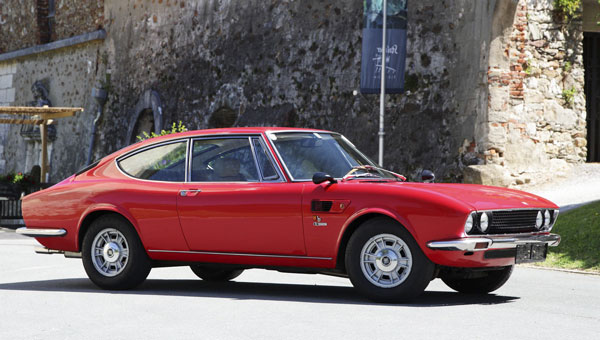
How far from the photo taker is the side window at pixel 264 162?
26.5ft

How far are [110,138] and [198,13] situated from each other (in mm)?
6605

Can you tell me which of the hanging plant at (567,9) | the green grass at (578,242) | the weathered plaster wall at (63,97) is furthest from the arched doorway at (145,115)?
the green grass at (578,242)

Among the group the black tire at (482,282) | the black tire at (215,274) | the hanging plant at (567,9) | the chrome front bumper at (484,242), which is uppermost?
the hanging plant at (567,9)

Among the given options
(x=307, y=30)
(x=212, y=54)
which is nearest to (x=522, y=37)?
(x=307, y=30)

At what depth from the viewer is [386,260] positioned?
24.1 feet

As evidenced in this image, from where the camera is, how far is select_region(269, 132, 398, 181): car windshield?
807 cm

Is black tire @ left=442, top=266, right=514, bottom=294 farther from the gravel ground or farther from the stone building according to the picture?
the stone building

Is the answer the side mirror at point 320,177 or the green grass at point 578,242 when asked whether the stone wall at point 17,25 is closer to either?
the green grass at point 578,242

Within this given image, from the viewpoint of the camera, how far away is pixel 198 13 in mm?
27250

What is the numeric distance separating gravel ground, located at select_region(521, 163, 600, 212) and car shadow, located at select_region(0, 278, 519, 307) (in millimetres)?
8857

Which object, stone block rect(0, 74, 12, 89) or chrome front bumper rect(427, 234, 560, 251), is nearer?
chrome front bumper rect(427, 234, 560, 251)

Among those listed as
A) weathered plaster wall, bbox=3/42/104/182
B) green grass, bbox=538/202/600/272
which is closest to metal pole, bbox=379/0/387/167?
green grass, bbox=538/202/600/272

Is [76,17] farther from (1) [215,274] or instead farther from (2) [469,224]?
(2) [469,224]

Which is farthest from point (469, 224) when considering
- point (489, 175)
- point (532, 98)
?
point (532, 98)
